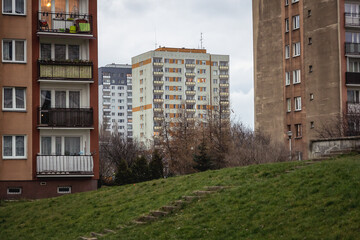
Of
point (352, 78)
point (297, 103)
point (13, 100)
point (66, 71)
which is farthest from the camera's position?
point (297, 103)

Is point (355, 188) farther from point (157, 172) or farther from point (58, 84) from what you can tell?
point (58, 84)

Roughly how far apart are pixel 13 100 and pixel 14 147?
277 centimetres

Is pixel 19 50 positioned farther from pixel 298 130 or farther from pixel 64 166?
pixel 298 130

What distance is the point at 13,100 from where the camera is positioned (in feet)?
129

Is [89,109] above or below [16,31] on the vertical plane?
below

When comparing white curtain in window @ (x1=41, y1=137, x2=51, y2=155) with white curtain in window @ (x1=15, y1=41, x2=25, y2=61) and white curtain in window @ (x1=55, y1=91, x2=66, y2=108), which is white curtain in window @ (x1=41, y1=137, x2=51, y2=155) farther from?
white curtain in window @ (x1=15, y1=41, x2=25, y2=61)

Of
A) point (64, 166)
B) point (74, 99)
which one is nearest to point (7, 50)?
point (74, 99)

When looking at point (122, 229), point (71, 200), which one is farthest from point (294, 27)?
point (122, 229)

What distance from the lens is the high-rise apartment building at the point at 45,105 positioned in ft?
128

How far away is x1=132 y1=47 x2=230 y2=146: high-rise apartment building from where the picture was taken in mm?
158125

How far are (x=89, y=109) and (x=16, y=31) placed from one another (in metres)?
6.31

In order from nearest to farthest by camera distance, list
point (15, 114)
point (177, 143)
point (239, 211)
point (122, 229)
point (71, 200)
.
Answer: point (239, 211) < point (122, 229) < point (71, 200) < point (15, 114) < point (177, 143)

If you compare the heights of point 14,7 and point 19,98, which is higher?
point 14,7

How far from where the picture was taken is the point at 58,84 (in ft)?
132
